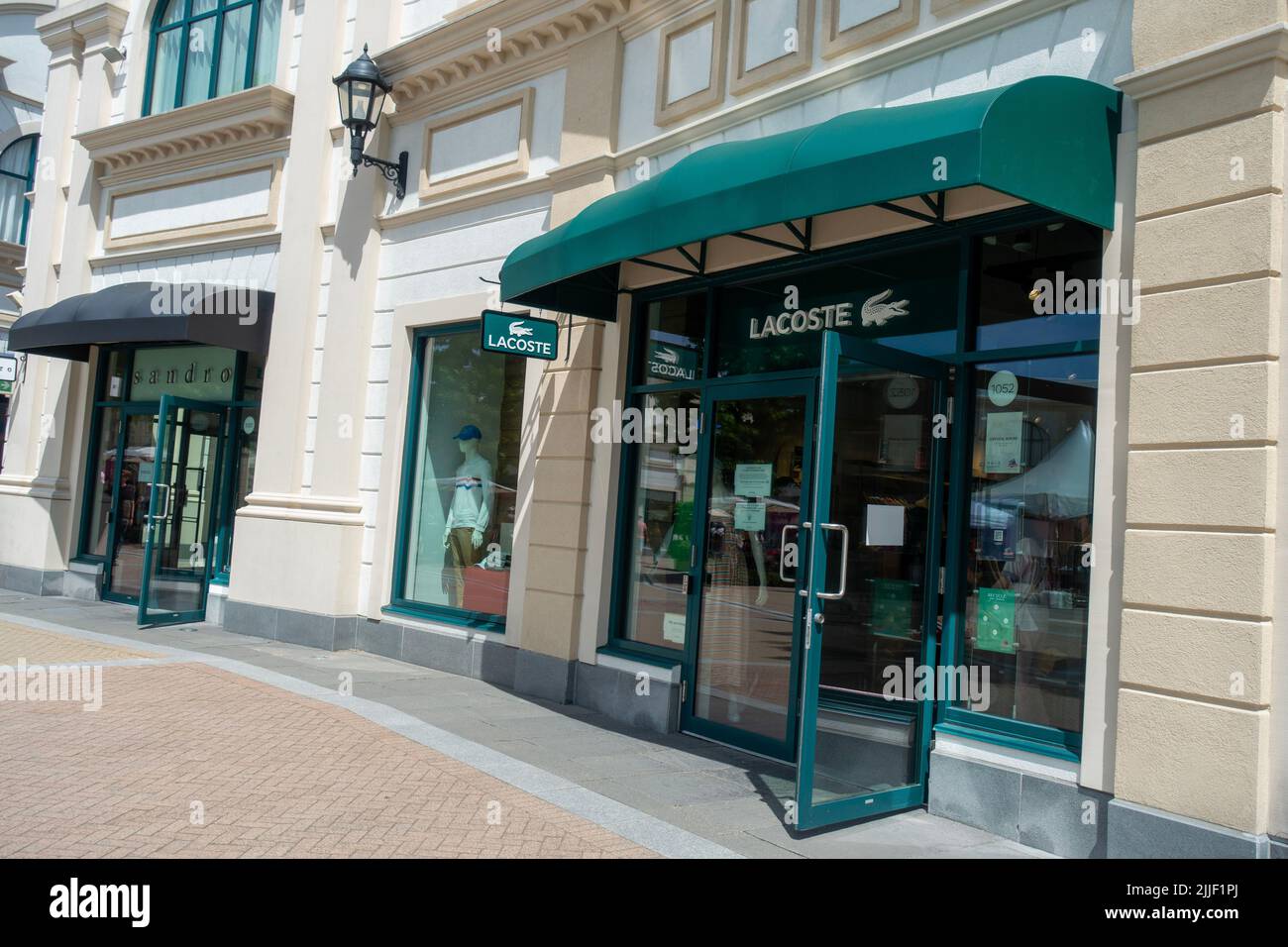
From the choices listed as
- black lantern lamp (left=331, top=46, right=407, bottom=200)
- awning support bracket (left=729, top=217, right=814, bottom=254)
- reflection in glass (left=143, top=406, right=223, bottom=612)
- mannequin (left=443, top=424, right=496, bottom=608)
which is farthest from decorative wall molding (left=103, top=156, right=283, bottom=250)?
awning support bracket (left=729, top=217, right=814, bottom=254)

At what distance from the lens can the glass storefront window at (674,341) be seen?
789 cm

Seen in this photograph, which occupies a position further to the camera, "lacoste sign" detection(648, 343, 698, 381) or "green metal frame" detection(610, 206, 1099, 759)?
"lacoste sign" detection(648, 343, 698, 381)

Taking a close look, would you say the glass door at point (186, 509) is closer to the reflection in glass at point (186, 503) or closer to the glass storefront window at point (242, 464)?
the reflection in glass at point (186, 503)

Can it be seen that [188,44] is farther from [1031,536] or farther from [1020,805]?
[1020,805]

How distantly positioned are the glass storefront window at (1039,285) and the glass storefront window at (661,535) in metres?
2.47

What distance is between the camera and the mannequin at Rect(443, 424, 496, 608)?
9.88 m

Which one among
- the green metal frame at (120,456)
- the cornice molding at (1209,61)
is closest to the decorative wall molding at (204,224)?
the green metal frame at (120,456)

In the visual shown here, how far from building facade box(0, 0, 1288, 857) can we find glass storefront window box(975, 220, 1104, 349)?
0.07 ft

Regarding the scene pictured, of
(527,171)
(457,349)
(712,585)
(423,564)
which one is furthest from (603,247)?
(423,564)

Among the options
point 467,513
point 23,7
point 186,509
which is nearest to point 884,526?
point 467,513

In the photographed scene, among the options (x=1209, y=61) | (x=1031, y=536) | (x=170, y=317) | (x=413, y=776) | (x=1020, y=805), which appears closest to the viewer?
(x=1209, y=61)

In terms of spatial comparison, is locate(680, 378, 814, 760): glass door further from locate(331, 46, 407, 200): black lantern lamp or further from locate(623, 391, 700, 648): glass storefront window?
locate(331, 46, 407, 200): black lantern lamp

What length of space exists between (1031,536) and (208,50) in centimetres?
1220

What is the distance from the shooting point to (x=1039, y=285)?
573 cm
